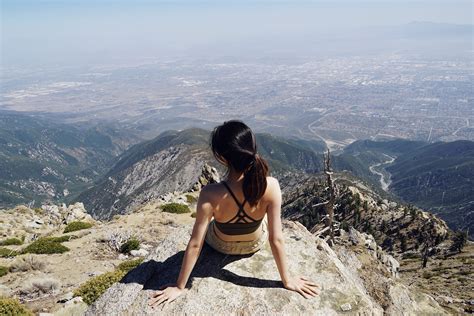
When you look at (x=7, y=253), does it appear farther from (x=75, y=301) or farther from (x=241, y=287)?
(x=241, y=287)

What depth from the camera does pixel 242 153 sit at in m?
7.13

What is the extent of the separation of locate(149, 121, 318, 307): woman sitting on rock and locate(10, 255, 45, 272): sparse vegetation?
46.6ft

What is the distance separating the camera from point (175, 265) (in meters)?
9.91

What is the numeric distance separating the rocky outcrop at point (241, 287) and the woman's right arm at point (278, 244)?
0.58 feet

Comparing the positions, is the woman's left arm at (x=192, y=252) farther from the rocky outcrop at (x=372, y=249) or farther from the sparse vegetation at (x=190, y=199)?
the sparse vegetation at (x=190, y=199)

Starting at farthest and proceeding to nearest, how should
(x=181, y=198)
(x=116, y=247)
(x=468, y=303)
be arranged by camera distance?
1. (x=181, y=198)
2. (x=468, y=303)
3. (x=116, y=247)

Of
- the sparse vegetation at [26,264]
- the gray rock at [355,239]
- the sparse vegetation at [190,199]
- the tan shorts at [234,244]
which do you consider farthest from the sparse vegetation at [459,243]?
the tan shorts at [234,244]

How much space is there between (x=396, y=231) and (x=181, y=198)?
311 ft

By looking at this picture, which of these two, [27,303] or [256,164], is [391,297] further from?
[27,303]

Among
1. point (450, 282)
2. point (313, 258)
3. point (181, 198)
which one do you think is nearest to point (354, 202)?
point (450, 282)

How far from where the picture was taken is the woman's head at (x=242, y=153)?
23.3ft

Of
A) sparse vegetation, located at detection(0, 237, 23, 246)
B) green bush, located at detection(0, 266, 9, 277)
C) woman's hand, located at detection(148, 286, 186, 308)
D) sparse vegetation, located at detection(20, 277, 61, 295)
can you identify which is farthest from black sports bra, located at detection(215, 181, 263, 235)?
sparse vegetation, located at detection(0, 237, 23, 246)


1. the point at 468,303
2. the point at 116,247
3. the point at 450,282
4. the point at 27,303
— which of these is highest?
the point at 27,303

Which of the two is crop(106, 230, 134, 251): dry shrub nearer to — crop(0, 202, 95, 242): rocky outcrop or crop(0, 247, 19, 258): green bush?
crop(0, 247, 19, 258): green bush
